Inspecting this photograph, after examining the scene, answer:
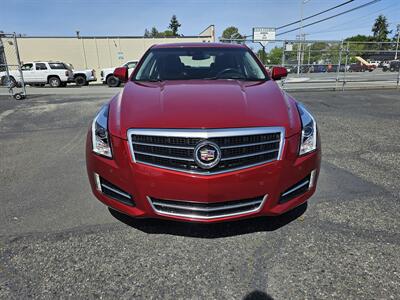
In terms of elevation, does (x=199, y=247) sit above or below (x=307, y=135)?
below

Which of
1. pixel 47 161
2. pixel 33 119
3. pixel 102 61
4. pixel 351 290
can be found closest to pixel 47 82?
pixel 102 61

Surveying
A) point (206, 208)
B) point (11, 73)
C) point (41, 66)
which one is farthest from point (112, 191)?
point (11, 73)

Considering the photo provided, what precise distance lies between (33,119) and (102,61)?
87.8ft

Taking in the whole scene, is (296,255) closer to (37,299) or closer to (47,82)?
(37,299)

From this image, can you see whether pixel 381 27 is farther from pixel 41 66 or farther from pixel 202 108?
pixel 202 108

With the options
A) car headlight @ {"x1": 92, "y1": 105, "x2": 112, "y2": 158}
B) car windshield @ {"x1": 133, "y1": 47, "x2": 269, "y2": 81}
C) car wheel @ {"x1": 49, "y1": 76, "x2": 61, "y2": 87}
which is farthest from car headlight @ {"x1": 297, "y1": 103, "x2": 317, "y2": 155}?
car wheel @ {"x1": 49, "y1": 76, "x2": 61, "y2": 87}

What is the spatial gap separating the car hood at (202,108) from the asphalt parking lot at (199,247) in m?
0.98

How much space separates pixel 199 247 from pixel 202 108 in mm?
1156

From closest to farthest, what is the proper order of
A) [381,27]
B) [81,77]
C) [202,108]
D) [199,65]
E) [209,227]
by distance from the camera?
[202,108], [209,227], [199,65], [81,77], [381,27]

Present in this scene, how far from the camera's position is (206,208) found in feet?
7.68

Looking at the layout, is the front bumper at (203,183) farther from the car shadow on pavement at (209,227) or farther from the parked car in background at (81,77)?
the parked car in background at (81,77)

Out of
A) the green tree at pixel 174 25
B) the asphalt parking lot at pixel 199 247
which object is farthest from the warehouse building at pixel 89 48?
the green tree at pixel 174 25

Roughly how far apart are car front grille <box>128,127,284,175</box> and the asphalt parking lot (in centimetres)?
77

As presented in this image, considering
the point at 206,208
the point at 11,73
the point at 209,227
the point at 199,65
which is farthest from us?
the point at 11,73
